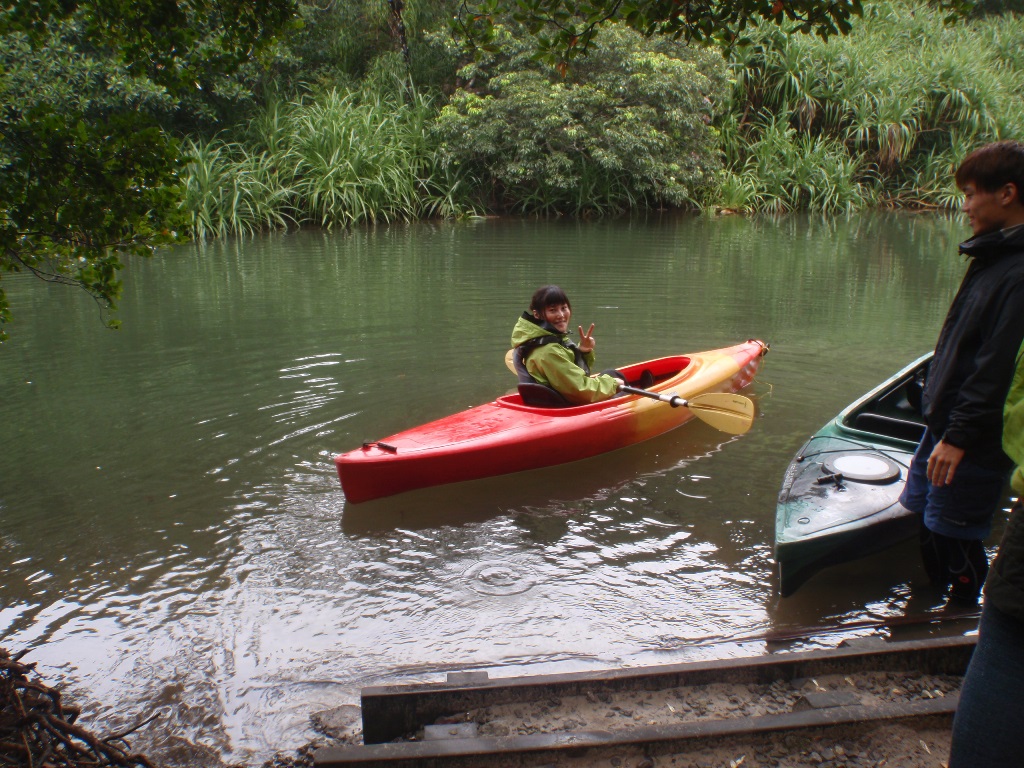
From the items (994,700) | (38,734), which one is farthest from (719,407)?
(38,734)

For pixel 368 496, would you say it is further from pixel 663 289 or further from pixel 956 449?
pixel 663 289

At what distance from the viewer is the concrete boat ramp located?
1.91 m

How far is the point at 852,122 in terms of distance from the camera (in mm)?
17453

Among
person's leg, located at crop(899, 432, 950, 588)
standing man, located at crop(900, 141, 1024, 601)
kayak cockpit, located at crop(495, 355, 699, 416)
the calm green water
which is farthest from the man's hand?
kayak cockpit, located at crop(495, 355, 699, 416)

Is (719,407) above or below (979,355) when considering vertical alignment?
below

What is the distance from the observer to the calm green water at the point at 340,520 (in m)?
2.90

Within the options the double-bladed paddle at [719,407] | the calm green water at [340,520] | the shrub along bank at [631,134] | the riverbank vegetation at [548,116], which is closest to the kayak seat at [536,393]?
the double-bladed paddle at [719,407]

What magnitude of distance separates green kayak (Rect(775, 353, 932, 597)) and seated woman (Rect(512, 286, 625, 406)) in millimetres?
1217

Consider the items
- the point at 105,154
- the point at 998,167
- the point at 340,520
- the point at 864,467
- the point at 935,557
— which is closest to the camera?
the point at 105,154

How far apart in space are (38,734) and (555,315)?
3.07 m

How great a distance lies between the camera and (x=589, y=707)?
7.06 ft

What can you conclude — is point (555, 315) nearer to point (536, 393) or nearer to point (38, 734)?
point (536, 393)

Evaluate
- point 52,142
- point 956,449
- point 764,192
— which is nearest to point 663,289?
point 956,449

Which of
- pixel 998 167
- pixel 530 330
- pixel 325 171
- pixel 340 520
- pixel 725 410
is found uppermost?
pixel 325 171
